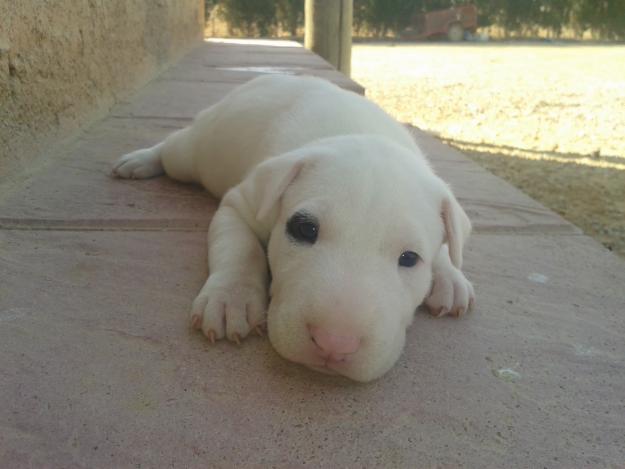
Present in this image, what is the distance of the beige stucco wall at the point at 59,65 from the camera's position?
303 cm

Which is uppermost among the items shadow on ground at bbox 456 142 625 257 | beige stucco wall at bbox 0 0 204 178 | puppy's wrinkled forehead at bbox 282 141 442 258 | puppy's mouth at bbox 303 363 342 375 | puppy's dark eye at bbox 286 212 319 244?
beige stucco wall at bbox 0 0 204 178

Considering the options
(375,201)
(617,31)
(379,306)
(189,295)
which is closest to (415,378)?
(379,306)

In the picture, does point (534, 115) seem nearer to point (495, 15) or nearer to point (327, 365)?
point (327, 365)

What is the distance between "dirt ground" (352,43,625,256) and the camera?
5.34 meters

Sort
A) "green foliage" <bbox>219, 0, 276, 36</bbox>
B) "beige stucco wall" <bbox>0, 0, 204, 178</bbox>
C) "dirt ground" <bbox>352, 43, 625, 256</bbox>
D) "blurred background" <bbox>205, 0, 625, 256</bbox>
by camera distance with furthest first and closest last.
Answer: "green foliage" <bbox>219, 0, 276, 36</bbox>, "blurred background" <bbox>205, 0, 625, 256</bbox>, "dirt ground" <bbox>352, 43, 625, 256</bbox>, "beige stucco wall" <bbox>0, 0, 204, 178</bbox>

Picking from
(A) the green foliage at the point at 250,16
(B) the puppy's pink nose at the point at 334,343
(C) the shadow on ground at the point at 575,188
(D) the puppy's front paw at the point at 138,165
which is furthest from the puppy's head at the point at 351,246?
(A) the green foliage at the point at 250,16

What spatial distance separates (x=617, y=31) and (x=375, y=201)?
2319 cm

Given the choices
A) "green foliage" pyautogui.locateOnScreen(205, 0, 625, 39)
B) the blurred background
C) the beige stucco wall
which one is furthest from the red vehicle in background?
the beige stucco wall

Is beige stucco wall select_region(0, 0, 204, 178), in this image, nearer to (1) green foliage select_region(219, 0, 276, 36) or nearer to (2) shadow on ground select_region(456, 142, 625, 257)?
(2) shadow on ground select_region(456, 142, 625, 257)

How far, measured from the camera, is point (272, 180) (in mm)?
2104

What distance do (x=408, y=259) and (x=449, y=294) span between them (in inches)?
16.7

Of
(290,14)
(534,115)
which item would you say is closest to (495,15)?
(290,14)

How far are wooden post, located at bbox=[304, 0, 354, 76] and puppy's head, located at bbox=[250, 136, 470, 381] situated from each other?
21.5 ft

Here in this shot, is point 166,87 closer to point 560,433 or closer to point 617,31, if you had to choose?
point 560,433
